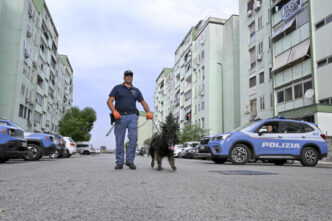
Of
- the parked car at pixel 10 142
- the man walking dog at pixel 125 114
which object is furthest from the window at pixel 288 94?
the man walking dog at pixel 125 114

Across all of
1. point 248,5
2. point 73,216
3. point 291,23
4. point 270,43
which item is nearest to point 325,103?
point 291,23

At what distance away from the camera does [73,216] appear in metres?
2.35

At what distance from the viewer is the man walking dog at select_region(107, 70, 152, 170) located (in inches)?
280

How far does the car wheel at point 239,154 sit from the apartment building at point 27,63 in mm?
27771

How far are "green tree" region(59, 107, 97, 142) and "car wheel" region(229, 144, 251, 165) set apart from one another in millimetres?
45796

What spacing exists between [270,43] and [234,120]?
13.7m

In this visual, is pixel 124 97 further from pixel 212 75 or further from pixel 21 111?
pixel 212 75

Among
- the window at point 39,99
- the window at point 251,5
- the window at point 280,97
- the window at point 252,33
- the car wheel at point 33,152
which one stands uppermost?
the window at point 251,5

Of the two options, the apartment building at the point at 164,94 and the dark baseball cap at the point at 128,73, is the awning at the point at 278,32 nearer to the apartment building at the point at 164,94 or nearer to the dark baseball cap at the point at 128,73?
the dark baseball cap at the point at 128,73

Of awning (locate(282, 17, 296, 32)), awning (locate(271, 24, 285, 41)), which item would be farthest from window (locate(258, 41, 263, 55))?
awning (locate(282, 17, 296, 32))

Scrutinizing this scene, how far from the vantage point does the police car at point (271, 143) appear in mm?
11875

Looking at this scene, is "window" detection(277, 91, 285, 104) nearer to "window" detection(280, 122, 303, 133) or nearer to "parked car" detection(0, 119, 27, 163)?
"window" detection(280, 122, 303, 133)

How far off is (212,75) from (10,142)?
38521 mm

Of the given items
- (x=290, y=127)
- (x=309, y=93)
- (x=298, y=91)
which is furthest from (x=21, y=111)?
(x=290, y=127)
